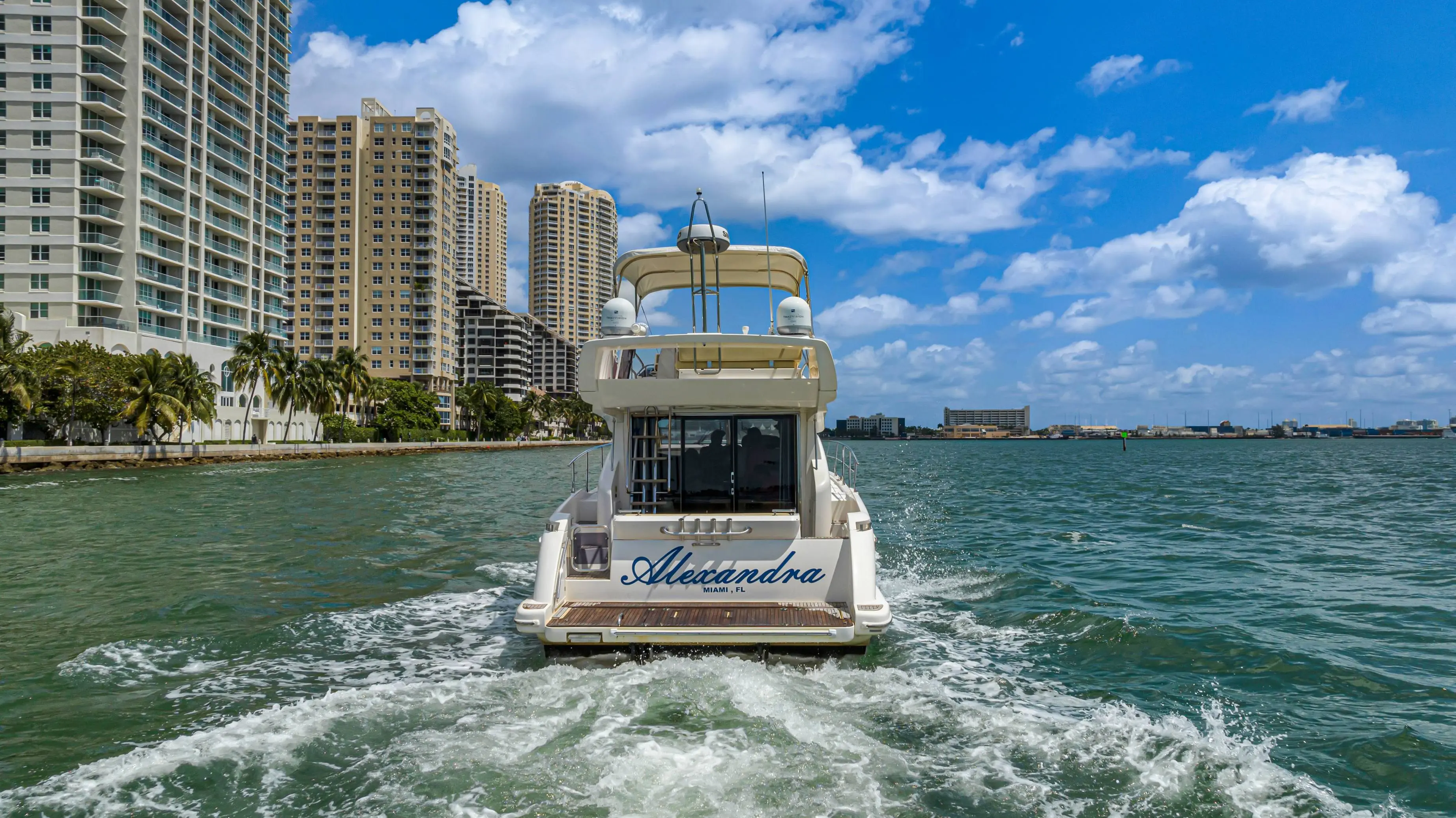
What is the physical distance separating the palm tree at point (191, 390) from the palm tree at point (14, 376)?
7494mm

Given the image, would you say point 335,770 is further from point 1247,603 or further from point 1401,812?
point 1247,603

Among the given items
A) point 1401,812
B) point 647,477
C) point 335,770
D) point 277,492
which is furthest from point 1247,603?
point 277,492

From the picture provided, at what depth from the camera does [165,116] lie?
2665 inches

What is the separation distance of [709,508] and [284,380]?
7013cm

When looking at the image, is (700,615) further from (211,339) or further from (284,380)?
(211,339)

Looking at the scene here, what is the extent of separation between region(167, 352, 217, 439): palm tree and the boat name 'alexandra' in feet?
175

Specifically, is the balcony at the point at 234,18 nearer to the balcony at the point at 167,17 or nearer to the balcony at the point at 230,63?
the balcony at the point at 230,63

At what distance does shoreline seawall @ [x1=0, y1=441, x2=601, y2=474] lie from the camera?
4116 centimetres

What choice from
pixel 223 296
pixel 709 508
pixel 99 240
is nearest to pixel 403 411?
pixel 223 296

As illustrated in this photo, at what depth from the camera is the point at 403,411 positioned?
9675 cm

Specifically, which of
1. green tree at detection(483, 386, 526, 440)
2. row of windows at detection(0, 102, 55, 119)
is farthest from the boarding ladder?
green tree at detection(483, 386, 526, 440)

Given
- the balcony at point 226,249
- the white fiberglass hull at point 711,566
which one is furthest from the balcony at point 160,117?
the white fiberglass hull at point 711,566

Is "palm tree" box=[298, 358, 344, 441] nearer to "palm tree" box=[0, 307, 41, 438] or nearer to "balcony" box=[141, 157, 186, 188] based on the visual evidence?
"balcony" box=[141, 157, 186, 188]

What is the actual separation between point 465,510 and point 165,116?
212 ft
